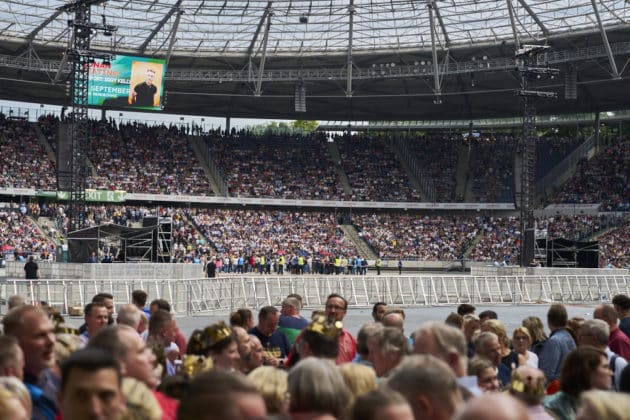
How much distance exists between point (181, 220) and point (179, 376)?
5473cm

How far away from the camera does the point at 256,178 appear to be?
68.0 metres

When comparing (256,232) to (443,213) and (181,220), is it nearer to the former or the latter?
(181,220)

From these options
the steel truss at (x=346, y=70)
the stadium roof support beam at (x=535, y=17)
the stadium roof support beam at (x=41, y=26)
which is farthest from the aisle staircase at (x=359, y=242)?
the stadium roof support beam at (x=41, y=26)

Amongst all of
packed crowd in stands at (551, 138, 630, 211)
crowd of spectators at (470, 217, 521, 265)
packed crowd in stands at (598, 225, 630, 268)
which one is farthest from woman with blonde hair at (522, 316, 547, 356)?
packed crowd in stands at (551, 138, 630, 211)

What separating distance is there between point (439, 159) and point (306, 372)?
68060 millimetres

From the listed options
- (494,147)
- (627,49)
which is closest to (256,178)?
(494,147)

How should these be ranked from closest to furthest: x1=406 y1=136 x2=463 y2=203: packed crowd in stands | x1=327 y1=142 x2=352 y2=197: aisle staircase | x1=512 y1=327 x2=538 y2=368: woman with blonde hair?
x1=512 y1=327 x2=538 y2=368: woman with blonde hair, x1=327 y1=142 x2=352 y2=197: aisle staircase, x1=406 y1=136 x2=463 y2=203: packed crowd in stands

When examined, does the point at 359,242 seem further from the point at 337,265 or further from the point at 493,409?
the point at 493,409

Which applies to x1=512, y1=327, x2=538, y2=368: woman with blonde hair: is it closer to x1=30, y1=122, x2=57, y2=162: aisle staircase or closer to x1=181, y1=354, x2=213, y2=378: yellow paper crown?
x1=181, y1=354, x2=213, y2=378: yellow paper crown

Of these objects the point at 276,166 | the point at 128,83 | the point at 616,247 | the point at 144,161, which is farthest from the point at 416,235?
the point at 128,83

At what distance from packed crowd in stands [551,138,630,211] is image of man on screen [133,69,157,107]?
92.0 feet

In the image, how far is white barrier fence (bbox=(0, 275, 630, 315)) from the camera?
26562mm

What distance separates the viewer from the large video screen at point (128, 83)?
179ft

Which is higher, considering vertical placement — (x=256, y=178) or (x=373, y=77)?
(x=373, y=77)
